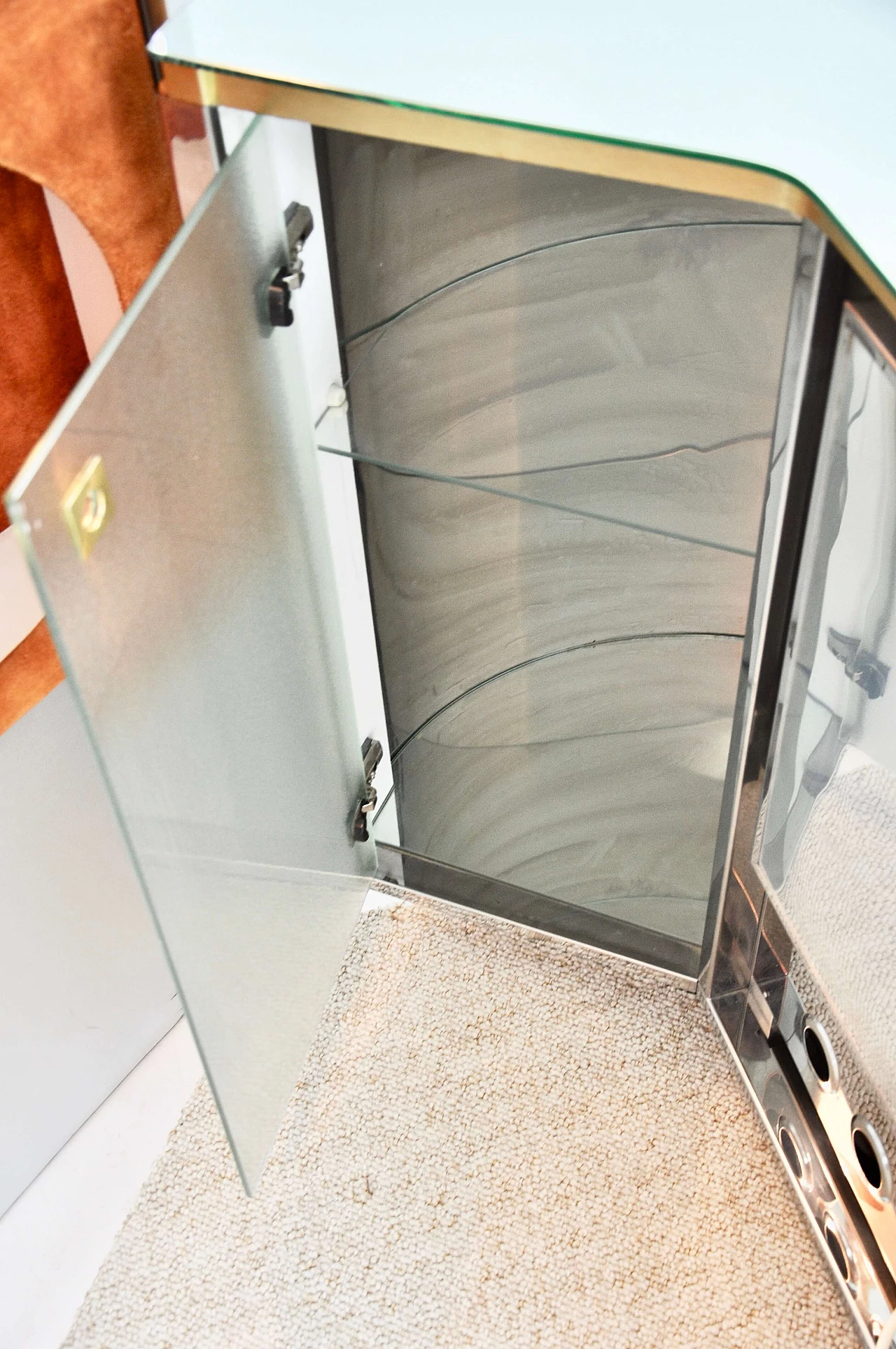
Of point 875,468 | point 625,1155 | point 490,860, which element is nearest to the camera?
point 875,468

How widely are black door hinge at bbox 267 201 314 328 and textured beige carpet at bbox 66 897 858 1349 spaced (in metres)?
0.64

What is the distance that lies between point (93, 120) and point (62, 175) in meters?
0.04

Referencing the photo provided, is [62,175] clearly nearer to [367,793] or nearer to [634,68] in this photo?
[634,68]

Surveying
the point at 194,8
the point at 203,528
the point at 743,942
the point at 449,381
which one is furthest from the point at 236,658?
the point at 743,942

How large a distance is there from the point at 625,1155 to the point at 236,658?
0.55 metres

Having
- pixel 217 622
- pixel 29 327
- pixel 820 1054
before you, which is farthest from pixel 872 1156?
pixel 29 327

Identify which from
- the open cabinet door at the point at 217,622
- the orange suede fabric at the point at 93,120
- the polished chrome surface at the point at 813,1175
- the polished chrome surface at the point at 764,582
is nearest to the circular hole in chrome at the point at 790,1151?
the polished chrome surface at the point at 813,1175

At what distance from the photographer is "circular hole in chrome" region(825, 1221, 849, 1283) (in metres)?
0.93

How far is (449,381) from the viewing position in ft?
2.88

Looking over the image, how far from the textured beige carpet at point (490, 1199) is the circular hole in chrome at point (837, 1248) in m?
0.03

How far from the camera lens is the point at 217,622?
751 mm

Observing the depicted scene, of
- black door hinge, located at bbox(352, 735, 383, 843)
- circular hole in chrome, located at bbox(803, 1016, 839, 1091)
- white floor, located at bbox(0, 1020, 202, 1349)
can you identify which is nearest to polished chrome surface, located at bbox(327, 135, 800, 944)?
black door hinge, located at bbox(352, 735, 383, 843)

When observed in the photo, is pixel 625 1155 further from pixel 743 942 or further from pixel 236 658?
pixel 236 658

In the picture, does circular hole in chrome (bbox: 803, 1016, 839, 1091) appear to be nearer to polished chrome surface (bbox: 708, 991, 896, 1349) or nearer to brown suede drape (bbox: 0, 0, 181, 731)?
polished chrome surface (bbox: 708, 991, 896, 1349)
